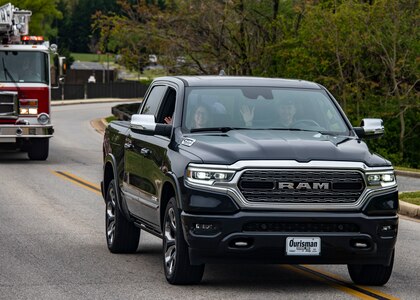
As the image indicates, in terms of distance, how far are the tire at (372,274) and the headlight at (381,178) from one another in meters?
0.66

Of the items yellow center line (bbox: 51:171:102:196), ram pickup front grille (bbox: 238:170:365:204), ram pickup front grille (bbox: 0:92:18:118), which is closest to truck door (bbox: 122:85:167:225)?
ram pickup front grille (bbox: 238:170:365:204)

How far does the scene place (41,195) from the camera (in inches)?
→ 791

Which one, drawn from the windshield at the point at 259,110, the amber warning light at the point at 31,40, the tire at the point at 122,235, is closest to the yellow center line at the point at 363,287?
the windshield at the point at 259,110

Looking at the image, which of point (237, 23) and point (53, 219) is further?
point (237, 23)

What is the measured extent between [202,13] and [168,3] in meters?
2.13

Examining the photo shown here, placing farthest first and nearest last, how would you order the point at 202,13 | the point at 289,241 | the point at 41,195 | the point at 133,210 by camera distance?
the point at 202,13 → the point at 41,195 → the point at 133,210 → the point at 289,241

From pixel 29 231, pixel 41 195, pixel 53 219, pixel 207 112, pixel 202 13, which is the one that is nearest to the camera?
pixel 207 112

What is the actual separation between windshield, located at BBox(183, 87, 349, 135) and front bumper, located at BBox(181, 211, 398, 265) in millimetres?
1481

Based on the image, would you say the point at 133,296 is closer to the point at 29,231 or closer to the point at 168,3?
the point at 29,231

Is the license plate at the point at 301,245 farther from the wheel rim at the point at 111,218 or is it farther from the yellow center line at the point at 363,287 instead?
the wheel rim at the point at 111,218

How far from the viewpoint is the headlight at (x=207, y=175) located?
968 cm

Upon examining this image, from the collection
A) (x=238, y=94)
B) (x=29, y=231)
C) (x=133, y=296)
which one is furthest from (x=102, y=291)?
(x=29, y=231)

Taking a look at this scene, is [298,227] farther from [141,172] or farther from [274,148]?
[141,172]

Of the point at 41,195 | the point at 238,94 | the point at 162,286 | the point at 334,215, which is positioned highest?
the point at 238,94
